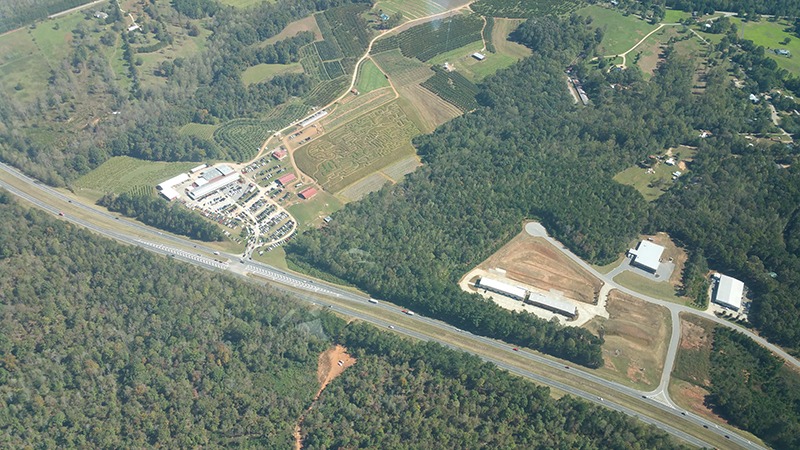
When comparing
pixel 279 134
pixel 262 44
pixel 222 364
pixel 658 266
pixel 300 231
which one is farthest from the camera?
pixel 262 44

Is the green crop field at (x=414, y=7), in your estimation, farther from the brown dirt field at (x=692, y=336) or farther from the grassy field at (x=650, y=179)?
the brown dirt field at (x=692, y=336)

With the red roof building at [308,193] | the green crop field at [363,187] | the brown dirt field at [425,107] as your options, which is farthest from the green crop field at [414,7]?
the red roof building at [308,193]

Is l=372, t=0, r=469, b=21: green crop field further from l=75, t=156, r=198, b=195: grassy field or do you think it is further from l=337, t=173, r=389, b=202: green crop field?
l=75, t=156, r=198, b=195: grassy field

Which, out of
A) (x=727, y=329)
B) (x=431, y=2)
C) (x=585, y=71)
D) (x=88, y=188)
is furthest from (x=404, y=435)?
(x=431, y=2)

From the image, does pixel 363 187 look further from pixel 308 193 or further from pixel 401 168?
pixel 308 193

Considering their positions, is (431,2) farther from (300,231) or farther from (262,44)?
(300,231)
